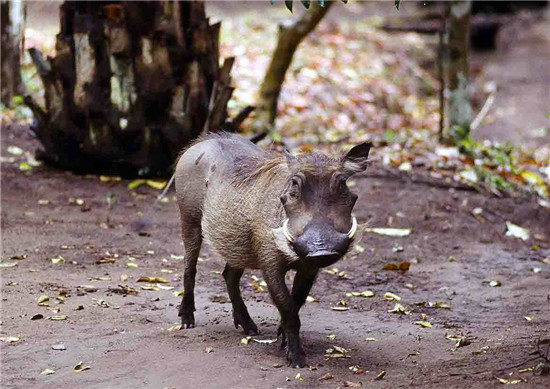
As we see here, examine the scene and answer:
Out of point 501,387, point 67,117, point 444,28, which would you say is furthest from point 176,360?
point 444,28

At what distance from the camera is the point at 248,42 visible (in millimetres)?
16594

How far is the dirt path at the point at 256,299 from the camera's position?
14.6 feet

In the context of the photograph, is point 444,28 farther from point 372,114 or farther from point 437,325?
point 437,325

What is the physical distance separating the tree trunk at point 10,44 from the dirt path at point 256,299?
2574 millimetres

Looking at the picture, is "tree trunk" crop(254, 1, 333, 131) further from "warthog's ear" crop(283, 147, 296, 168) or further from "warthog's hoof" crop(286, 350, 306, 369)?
"warthog's hoof" crop(286, 350, 306, 369)

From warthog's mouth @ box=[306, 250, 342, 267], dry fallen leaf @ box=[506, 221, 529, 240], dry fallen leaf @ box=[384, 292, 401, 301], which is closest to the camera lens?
warthog's mouth @ box=[306, 250, 342, 267]

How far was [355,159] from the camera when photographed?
15.6ft

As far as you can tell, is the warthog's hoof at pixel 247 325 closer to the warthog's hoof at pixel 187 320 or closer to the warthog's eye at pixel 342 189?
the warthog's hoof at pixel 187 320

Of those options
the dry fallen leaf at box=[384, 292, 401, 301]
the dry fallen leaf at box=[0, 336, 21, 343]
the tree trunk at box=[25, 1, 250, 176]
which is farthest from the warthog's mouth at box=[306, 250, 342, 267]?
the tree trunk at box=[25, 1, 250, 176]

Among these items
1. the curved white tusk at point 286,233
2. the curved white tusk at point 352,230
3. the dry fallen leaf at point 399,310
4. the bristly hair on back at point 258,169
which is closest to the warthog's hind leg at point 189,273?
the bristly hair on back at point 258,169

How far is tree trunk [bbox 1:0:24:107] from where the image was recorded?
432 inches

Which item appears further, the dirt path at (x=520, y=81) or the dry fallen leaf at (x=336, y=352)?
the dirt path at (x=520, y=81)

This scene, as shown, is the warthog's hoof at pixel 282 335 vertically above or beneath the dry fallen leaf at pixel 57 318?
beneath

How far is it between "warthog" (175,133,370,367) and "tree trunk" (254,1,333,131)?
17.4ft
